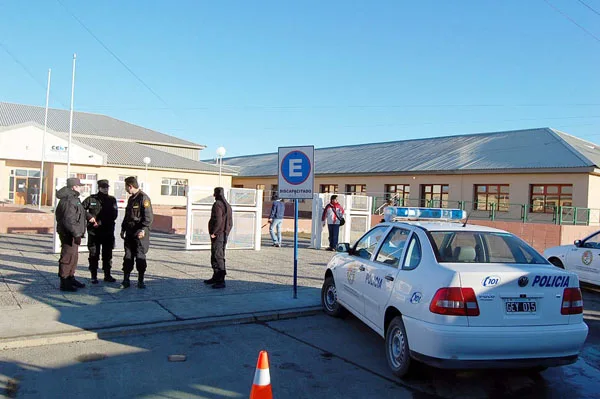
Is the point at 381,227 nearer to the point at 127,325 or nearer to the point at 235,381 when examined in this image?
the point at 235,381

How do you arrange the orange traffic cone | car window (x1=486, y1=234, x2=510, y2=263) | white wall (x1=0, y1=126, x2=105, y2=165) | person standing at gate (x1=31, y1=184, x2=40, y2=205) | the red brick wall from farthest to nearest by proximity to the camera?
person standing at gate (x1=31, y1=184, x2=40, y2=205) → white wall (x1=0, y1=126, x2=105, y2=165) → the red brick wall → car window (x1=486, y1=234, x2=510, y2=263) → the orange traffic cone

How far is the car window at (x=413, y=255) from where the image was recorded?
5.22m

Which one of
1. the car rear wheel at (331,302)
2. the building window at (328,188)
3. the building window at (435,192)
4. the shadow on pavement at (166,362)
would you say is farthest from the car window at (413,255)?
the building window at (328,188)

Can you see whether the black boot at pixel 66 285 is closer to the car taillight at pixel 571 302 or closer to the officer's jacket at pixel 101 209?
the officer's jacket at pixel 101 209

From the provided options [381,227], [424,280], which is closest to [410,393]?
[424,280]

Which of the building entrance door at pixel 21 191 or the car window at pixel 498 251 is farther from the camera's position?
the building entrance door at pixel 21 191

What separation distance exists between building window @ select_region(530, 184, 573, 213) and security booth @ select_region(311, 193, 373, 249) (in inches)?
558

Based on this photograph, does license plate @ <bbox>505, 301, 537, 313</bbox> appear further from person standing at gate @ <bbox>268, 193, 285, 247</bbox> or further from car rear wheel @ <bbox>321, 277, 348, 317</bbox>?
person standing at gate @ <bbox>268, 193, 285, 247</bbox>

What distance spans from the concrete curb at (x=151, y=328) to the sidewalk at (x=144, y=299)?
1 cm

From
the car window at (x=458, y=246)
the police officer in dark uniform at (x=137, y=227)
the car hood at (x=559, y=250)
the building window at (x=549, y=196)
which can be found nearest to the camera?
the car window at (x=458, y=246)

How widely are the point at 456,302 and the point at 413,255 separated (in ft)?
2.92

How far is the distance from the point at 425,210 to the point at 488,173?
20520mm

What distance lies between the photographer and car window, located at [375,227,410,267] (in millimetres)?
5660

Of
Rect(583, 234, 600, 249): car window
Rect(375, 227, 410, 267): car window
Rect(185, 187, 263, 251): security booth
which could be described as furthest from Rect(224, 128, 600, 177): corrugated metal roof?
Rect(375, 227, 410, 267): car window
